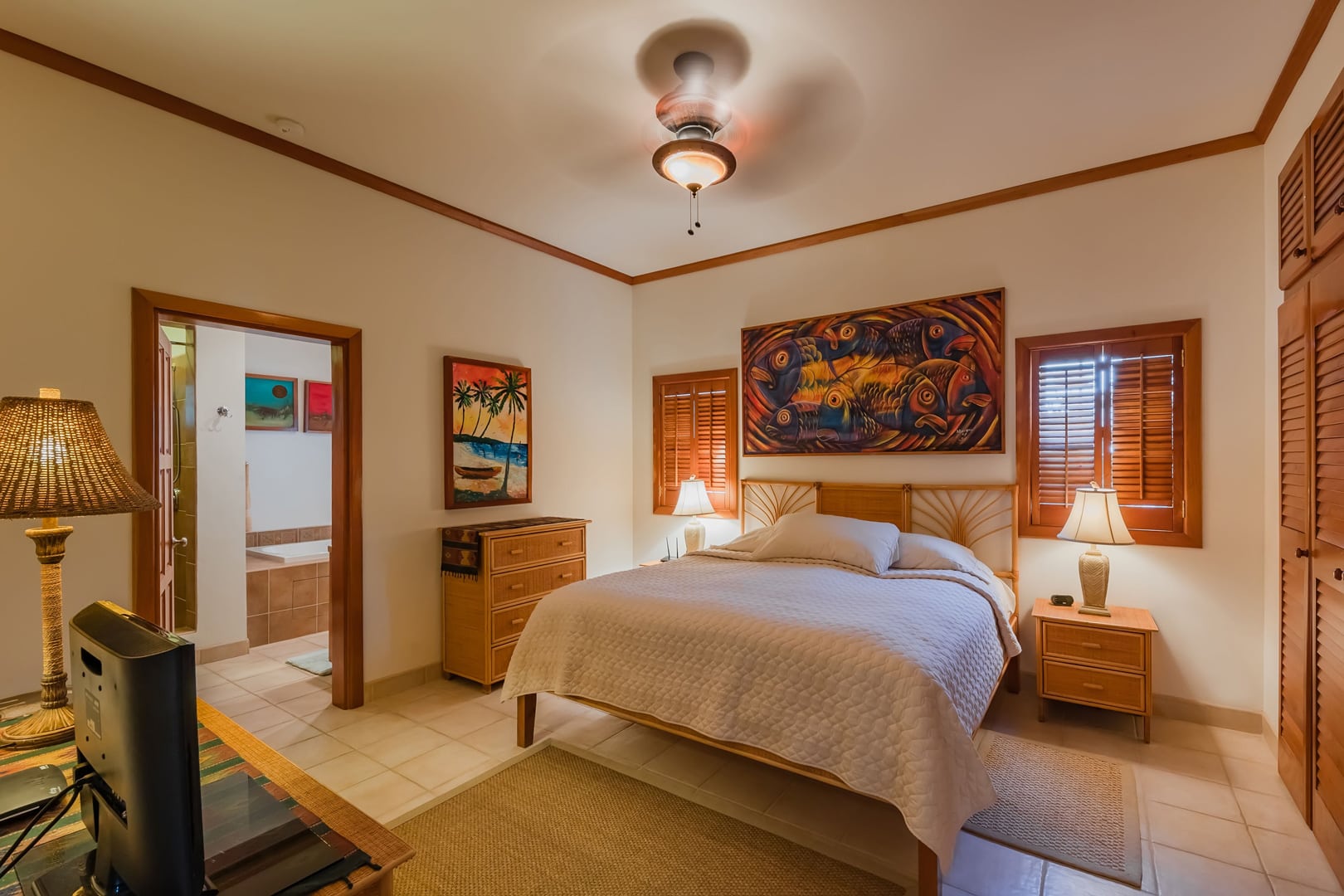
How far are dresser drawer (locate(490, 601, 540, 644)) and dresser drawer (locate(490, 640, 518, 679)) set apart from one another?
47 millimetres

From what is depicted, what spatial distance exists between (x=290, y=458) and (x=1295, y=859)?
6618 mm

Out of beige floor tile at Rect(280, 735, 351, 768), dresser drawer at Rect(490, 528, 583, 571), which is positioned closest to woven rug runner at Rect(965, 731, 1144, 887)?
dresser drawer at Rect(490, 528, 583, 571)

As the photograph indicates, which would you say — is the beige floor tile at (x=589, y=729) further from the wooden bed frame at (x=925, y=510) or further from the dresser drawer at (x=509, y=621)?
the dresser drawer at (x=509, y=621)

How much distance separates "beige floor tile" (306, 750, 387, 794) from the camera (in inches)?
99.3

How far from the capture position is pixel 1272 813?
7.48ft

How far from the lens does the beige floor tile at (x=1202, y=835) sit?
205 cm

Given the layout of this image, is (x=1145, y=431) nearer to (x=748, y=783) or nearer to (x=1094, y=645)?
(x=1094, y=645)

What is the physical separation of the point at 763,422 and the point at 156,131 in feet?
11.9

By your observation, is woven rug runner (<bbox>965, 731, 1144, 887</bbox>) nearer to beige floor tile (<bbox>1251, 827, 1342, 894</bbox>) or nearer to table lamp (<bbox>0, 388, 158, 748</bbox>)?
beige floor tile (<bbox>1251, 827, 1342, 894</bbox>)

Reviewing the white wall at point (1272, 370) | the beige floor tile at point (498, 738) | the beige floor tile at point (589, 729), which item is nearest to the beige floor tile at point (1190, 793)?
the white wall at point (1272, 370)

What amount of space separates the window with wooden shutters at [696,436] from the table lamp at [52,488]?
366 centimetres

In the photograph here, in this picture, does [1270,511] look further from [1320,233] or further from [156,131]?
[156,131]

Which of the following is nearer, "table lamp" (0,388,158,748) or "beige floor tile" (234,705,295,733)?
"table lamp" (0,388,158,748)

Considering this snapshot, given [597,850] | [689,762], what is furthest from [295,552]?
[597,850]
